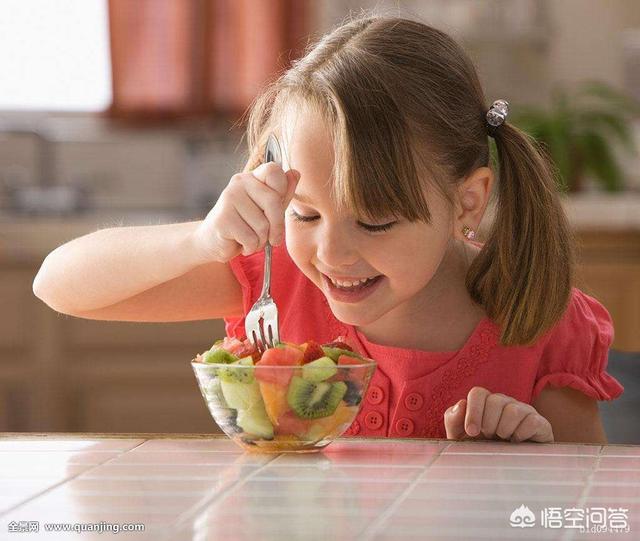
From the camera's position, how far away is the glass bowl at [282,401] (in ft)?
2.80

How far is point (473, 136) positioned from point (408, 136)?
149 millimetres

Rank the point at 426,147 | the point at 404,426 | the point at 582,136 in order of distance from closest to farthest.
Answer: the point at 426,147 → the point at 404,426 → the point at 582,136

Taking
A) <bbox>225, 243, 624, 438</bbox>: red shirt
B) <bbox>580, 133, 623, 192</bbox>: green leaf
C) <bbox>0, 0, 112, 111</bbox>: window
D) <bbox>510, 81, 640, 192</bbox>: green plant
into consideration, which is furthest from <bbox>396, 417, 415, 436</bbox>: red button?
<bbox>0, 0, 112, 111</bbox>: window

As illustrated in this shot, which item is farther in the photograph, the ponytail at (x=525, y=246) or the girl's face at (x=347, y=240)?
the ponytail at (x=525, y=246)

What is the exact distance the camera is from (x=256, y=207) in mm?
975

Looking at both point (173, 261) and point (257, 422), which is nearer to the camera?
point (257, 422)

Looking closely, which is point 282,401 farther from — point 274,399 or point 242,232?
point 242,232

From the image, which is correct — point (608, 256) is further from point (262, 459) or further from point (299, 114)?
point (262, 459)

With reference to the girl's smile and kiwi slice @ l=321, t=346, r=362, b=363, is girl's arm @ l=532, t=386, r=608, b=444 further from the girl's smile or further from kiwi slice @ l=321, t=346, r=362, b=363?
kiwi slice @ l=321, t=346, r=362, b=363

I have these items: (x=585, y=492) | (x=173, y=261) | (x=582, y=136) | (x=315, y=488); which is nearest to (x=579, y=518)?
(x=585, y=492)

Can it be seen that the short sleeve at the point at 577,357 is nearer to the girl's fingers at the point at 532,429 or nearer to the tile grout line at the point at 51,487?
the girl's fingers at the point at 532,429

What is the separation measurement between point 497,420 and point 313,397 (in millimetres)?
235

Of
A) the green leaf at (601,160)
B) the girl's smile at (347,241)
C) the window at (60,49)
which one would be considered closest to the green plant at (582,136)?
the green leaf at (601,160)

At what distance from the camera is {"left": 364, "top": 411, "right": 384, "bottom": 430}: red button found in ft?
4.32
